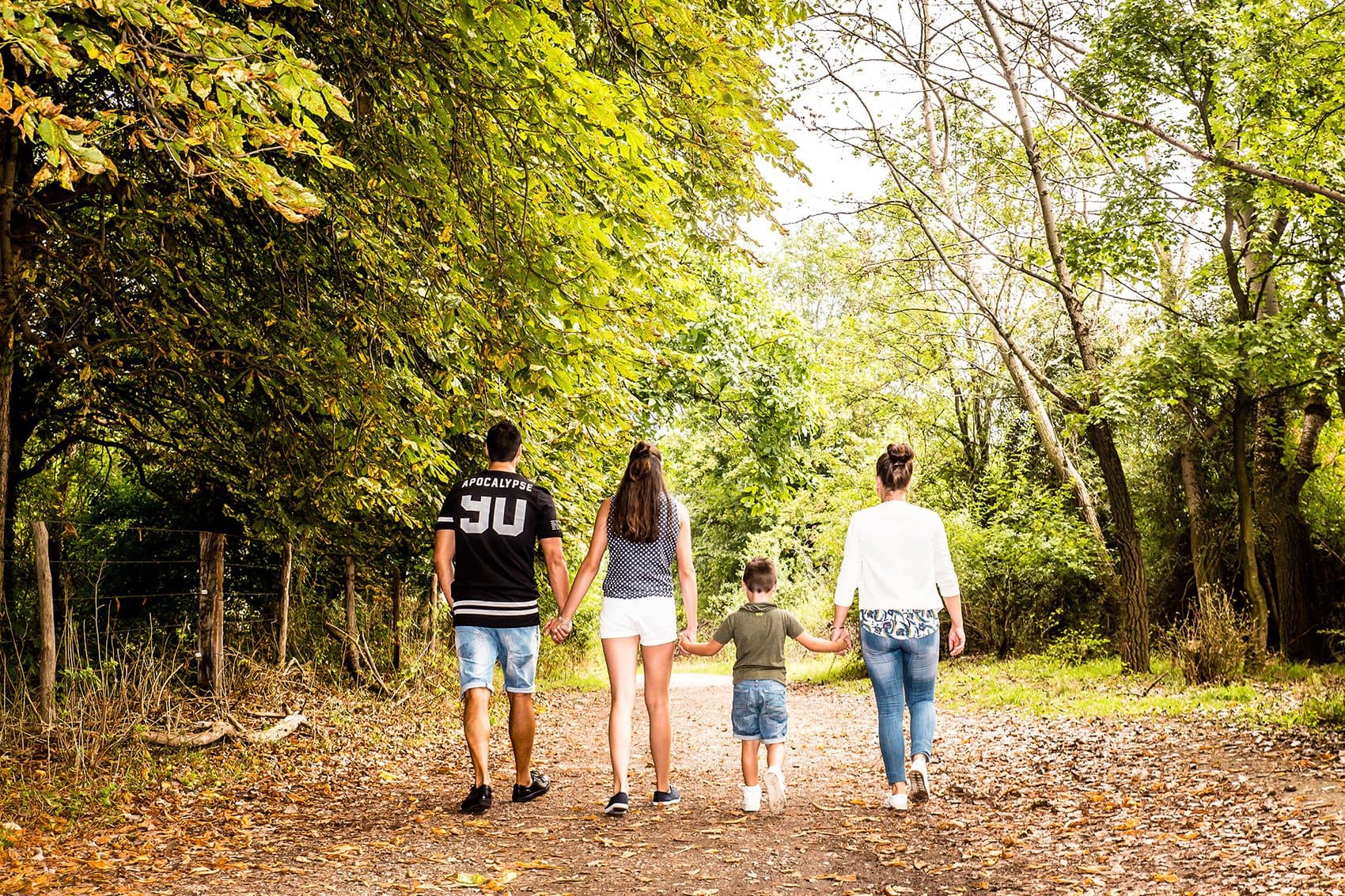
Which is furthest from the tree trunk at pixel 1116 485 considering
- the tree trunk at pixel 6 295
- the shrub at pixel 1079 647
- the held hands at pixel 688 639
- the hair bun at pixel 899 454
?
the tree trunk at pixel 6 295

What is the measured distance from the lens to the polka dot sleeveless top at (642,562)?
5.93 metres

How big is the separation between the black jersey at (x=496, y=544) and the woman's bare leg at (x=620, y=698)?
1.95ft

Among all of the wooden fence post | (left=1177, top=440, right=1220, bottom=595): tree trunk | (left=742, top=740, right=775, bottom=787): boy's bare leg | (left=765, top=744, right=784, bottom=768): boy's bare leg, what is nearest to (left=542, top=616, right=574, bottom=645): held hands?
(left=742, top=740, right=775, bottom=787): boy's bare leg

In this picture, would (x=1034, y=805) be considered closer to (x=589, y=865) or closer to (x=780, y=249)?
(x=589, y=865)

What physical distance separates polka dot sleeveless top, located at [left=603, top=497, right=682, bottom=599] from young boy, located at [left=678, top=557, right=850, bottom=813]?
0.37 metres

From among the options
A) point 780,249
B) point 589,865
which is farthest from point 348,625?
point 780,249

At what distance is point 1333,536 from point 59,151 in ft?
58.4

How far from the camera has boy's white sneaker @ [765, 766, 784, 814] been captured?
5879 mm

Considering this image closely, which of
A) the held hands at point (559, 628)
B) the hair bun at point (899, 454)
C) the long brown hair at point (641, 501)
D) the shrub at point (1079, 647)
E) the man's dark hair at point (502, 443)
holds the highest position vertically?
the man's dark hair at point (502, 443)

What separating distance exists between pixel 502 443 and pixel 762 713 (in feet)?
7.47

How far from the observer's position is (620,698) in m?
5.95

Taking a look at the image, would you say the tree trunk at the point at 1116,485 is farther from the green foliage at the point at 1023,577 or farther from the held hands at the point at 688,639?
the held hands at the point at 688,639

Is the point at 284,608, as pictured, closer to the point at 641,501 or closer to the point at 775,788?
the point at 641,501

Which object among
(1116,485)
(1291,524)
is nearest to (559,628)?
(1116,485)
